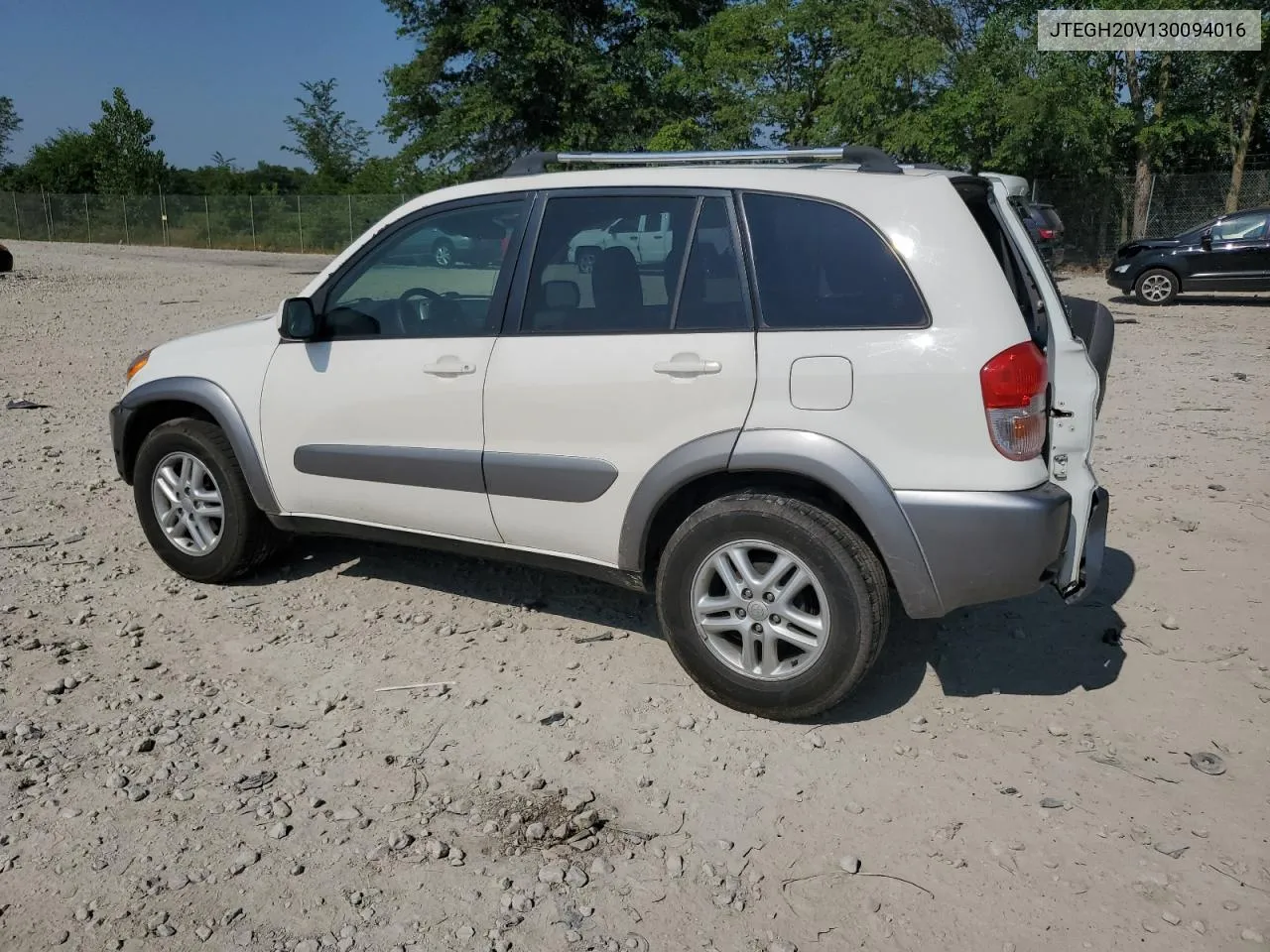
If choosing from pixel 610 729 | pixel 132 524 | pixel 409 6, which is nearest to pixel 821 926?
pixel 610 729

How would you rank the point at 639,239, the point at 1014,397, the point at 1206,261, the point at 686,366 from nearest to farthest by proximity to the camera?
the point at 1014,397
the point at 686,366
the point at 639,239
the point at 1206,261

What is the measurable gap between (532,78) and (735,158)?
30.9 m

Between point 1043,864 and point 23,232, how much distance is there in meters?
54.9

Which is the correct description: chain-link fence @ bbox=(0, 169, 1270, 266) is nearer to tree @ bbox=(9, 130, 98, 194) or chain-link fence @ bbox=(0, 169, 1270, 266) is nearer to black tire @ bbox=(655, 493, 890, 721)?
tree @ bbox=(9, 130, 98, 194)

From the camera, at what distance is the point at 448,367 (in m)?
4.15

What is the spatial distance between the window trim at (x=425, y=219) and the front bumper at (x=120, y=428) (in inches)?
40.4

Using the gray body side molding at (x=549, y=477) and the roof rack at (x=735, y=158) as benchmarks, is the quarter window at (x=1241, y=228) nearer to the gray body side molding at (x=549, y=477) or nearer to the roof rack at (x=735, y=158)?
the roof rack at (x=735, y=158)

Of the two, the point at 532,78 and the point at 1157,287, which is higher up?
the point at 532,78

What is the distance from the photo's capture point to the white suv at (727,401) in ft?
11.1

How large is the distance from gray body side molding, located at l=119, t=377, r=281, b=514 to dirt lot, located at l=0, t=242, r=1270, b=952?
52cm

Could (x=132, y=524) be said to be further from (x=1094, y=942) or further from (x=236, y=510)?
(x=1094, y=942)

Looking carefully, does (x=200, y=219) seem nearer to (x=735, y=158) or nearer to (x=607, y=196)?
(x=607, y=196)

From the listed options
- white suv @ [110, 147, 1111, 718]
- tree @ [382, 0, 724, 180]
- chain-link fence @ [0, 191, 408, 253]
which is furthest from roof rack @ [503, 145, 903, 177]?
chain-link fence @ [0, 191, 408, 253]

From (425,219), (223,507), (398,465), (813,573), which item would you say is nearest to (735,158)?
(425,219)
